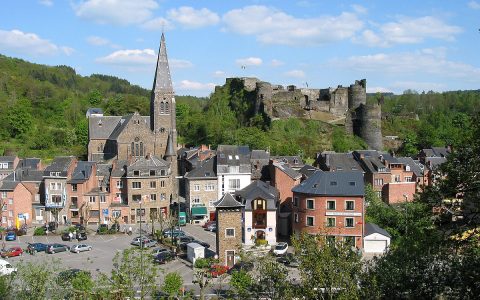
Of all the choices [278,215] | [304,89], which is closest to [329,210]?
[278,215]

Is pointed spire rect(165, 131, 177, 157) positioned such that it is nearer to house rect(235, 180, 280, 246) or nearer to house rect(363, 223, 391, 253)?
house rect(235, 180, 280, 246)

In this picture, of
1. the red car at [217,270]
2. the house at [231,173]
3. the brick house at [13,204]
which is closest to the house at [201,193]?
the house at [231,173]

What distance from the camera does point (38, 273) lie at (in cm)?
2080

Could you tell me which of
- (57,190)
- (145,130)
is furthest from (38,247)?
(145,130)

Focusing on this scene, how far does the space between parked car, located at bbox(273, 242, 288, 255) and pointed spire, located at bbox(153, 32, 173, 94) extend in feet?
96.7

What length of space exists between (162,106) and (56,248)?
86.1ft

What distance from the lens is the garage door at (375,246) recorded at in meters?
38.3

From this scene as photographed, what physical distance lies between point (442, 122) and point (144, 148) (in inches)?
2148

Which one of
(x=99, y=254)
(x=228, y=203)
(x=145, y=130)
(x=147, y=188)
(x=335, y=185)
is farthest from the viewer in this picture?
(x=145, y=130)

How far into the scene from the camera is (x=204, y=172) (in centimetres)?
5097

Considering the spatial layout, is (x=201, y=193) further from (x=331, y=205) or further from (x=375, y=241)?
(x=375, y=241)

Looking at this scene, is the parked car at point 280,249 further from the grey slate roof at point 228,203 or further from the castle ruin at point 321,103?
the castle ruin at point 321,103

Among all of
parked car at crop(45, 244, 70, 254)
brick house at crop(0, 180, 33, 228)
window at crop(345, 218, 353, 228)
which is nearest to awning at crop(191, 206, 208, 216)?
parked car at crop(45, 244, 70, 254)

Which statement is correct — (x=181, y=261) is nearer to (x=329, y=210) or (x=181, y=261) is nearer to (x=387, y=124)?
(x=329, y=210)
